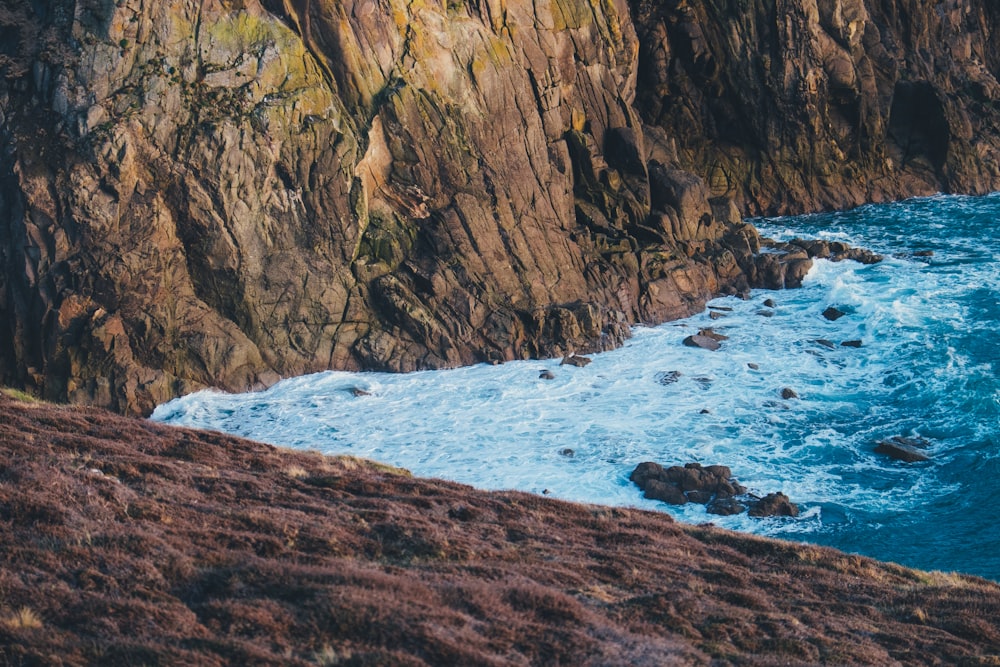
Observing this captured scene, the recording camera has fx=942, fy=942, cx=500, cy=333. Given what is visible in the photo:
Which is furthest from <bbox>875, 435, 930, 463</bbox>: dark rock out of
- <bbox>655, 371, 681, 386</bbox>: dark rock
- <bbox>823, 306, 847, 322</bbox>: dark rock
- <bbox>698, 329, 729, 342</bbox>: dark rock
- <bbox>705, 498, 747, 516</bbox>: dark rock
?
<bbox>823, 306, 847, 322</bbox>: dark rock

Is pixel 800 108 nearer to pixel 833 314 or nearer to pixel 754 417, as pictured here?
pixel 833 314

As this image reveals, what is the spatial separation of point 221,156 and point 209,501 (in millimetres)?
25699

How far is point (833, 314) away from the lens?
1861 inches

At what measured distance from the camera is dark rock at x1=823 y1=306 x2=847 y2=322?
47188mm

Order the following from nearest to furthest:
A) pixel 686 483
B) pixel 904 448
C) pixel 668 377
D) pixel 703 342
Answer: pixel 686 483 → pixel 904 448 → pixel 668 377 → pixel 703 342

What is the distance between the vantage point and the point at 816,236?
200ft

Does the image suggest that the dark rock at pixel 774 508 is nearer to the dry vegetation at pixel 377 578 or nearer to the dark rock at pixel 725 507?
the dark rock at pixel 725 507

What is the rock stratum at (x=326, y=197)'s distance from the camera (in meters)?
38.6

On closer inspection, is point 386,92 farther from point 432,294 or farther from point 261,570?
point 261,570

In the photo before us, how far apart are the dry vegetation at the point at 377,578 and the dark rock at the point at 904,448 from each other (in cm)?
1219

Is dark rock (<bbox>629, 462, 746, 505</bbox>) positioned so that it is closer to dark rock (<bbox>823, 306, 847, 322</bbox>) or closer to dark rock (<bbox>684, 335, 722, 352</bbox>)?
dark rock (<bbox>684, 335, 722, 352</bbox>)

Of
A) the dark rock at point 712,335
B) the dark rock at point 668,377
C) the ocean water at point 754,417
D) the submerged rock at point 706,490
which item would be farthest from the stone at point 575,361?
the submerged rock at point 706,490

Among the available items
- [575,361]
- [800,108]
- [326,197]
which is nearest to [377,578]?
[575,361]

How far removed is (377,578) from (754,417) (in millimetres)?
26745
